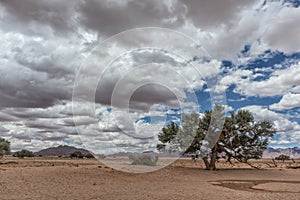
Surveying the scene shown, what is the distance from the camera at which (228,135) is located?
142ft

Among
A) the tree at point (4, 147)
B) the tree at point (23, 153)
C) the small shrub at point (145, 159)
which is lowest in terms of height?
the small shrub at point (145, 159)

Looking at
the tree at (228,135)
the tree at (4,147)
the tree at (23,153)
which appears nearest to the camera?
the tree at (228,135)

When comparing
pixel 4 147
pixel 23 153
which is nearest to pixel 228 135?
pixel 4 147

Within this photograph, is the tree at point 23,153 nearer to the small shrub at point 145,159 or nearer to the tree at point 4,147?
the tree at point 4,147

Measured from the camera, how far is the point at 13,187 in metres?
19.5

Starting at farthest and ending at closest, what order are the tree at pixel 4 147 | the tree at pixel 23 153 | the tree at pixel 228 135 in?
the tree at pixel 23 153 < the tree at pixel 4 147 < the tree at pixel 228 135

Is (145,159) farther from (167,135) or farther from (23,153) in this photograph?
(23,153)

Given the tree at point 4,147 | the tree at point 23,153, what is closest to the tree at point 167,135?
the tree at point 4,147

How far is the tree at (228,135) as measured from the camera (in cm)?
4166

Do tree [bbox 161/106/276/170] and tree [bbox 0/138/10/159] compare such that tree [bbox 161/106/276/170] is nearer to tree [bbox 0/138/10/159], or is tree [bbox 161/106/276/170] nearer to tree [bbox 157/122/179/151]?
tree [bbox 157/122/179/151]

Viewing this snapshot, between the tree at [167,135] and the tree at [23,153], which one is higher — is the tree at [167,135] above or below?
below

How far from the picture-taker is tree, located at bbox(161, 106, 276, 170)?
137 ft

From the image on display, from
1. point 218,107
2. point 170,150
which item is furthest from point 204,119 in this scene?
point 170,150

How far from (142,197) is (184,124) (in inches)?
985
